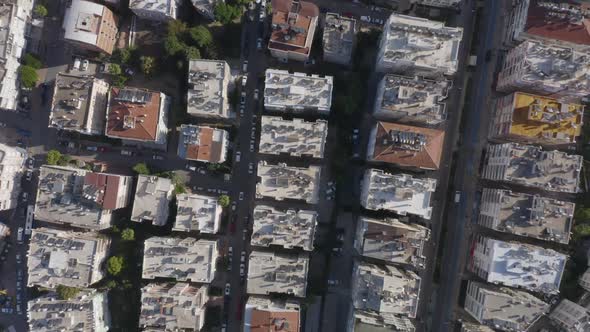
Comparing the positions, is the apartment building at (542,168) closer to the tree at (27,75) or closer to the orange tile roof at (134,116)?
the orange tile roof at (134,116)

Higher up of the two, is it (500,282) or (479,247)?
(479,247)

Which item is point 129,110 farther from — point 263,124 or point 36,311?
point 36,311

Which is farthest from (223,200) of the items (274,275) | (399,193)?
(399,193)

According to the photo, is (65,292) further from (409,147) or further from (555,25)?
(555,25)

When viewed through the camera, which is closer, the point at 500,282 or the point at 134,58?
the point at 500,282

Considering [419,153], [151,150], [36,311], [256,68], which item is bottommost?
[36,311]

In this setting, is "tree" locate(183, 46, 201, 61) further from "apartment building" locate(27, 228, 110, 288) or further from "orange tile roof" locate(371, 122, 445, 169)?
"apartment building" locate(27, 228, 110, 288)

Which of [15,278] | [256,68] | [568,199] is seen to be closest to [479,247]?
[568,199]
